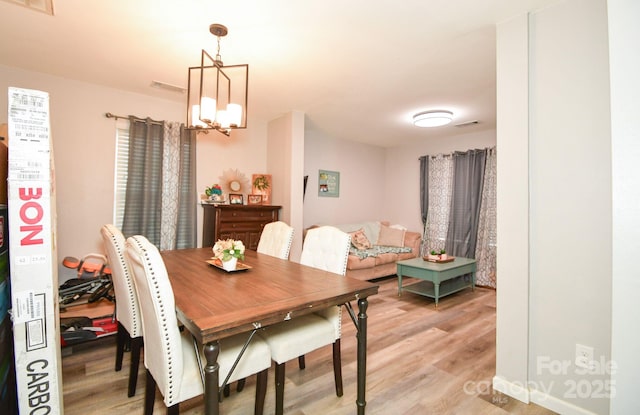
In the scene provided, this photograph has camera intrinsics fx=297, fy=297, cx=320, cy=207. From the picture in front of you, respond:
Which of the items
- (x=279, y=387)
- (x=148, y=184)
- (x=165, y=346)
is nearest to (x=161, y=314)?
(x=165, y=346)

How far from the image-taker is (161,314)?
46.6 inches

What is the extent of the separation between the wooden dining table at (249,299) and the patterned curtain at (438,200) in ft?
13.9

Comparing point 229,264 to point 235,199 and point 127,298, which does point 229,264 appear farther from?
point 235,199

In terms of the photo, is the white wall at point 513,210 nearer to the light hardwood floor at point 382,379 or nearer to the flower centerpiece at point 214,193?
the light hardwood floor at point 382,379

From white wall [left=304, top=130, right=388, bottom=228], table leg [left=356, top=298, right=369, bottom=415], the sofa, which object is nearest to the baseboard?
table leg [left=356, top=298, right=369, bottom=415]

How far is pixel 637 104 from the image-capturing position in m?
1.04

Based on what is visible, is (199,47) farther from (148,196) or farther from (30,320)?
(30,320)

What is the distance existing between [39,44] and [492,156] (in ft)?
18.9

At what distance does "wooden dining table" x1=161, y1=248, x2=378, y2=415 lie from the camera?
1.11 m

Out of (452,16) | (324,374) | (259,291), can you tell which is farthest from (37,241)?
(452,16)

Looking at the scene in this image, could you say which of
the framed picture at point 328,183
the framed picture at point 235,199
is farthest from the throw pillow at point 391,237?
the framed picture at point 235,199

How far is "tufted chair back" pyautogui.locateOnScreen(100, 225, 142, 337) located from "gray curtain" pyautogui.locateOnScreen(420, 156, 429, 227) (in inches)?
200

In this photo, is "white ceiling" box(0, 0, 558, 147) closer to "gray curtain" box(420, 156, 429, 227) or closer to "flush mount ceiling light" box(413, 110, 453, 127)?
"flush mount ceiling light" box(413, 110, 453, 127)

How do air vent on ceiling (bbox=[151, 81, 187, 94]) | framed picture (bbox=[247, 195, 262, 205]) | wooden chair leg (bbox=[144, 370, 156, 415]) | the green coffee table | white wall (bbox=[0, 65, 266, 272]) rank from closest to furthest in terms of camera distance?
wooden chair leg (bbox=[144, 370, 156, 415]) < white wall (bbox=[0, 65, 266, 272]) < air vent on ceiling (bbox=[151, 81, 187, 94]) < the green coffee table < framed picture (bbox=[247, 195, 262, 205])
